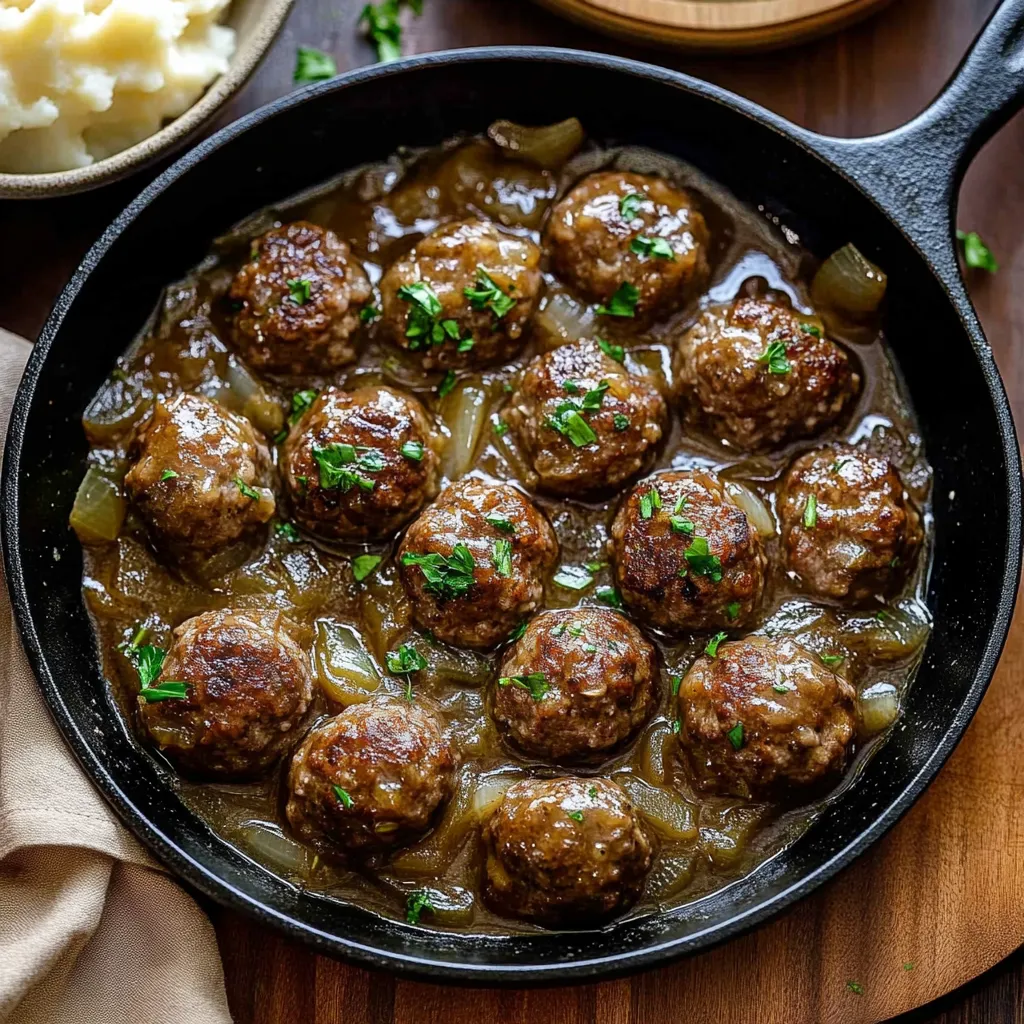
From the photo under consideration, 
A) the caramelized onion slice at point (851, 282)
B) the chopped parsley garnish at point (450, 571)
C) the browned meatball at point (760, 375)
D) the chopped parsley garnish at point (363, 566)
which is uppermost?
the caramelized onion slice at point (851, 282)

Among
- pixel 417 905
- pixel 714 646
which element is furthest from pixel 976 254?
pixel 417 905

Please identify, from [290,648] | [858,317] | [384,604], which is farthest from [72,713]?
[858,317]

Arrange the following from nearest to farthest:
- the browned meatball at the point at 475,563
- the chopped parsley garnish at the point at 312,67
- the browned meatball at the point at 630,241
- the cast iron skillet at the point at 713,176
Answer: the cast iron skillet at the point at 713,176 → the browned meatball at the point at 475,563 → the browned meatball at the point at 630,241 → the chopped parsley garnish at the point at 312,67

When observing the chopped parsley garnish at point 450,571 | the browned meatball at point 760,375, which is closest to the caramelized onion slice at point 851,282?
the browned meatball at point 760,375

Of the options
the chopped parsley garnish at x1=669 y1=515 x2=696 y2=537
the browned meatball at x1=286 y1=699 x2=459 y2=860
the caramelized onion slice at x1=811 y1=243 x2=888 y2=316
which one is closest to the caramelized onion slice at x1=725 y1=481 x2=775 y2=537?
the chopped parsley garnish at x1=669 y1=515 x2=696 y2=537

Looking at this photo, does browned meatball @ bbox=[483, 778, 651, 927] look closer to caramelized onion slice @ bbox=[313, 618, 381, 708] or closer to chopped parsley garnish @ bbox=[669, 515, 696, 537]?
caramelized onion slice @ bbox=[313, 618, 381, 708]

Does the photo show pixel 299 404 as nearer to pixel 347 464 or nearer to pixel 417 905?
pixel 347 464

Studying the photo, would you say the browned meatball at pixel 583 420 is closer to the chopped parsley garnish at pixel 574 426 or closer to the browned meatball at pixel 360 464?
the chopped parsley garnish at pixel 574 426
